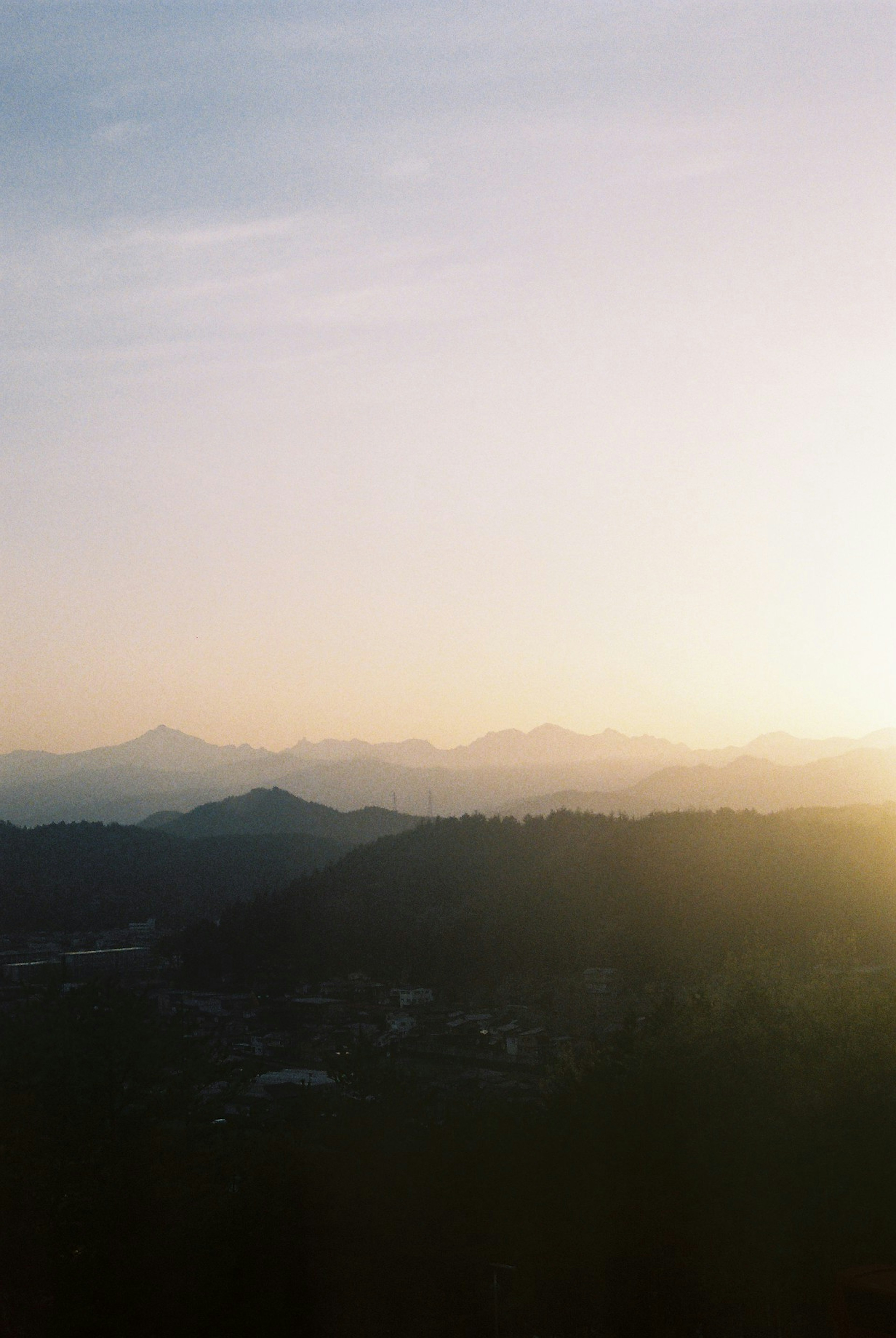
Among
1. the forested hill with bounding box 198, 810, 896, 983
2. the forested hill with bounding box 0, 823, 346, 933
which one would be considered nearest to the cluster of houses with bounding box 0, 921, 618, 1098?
the forested hill with bounding box 198, 810, 896, 983

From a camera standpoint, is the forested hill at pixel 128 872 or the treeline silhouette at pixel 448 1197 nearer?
the treeline silhouette at pixel 448 1197

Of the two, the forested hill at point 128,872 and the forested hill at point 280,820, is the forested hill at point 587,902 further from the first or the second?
the forested hill at point 280,820

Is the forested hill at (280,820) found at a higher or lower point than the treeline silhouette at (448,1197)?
higher

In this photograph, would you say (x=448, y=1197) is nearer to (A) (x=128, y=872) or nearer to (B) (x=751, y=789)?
(A) (x=128, y=872)

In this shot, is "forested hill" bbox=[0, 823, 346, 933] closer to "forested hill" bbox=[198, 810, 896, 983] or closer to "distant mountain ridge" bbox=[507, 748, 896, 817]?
"forested hill" bbox=[198, 810, 896, 983]

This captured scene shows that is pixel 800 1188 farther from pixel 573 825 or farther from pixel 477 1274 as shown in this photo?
pixel 573 825

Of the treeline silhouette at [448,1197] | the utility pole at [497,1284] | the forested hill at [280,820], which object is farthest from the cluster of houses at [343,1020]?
the forested hill at [280,820]

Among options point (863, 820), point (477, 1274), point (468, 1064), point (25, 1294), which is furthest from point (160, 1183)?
point (863, 820)
